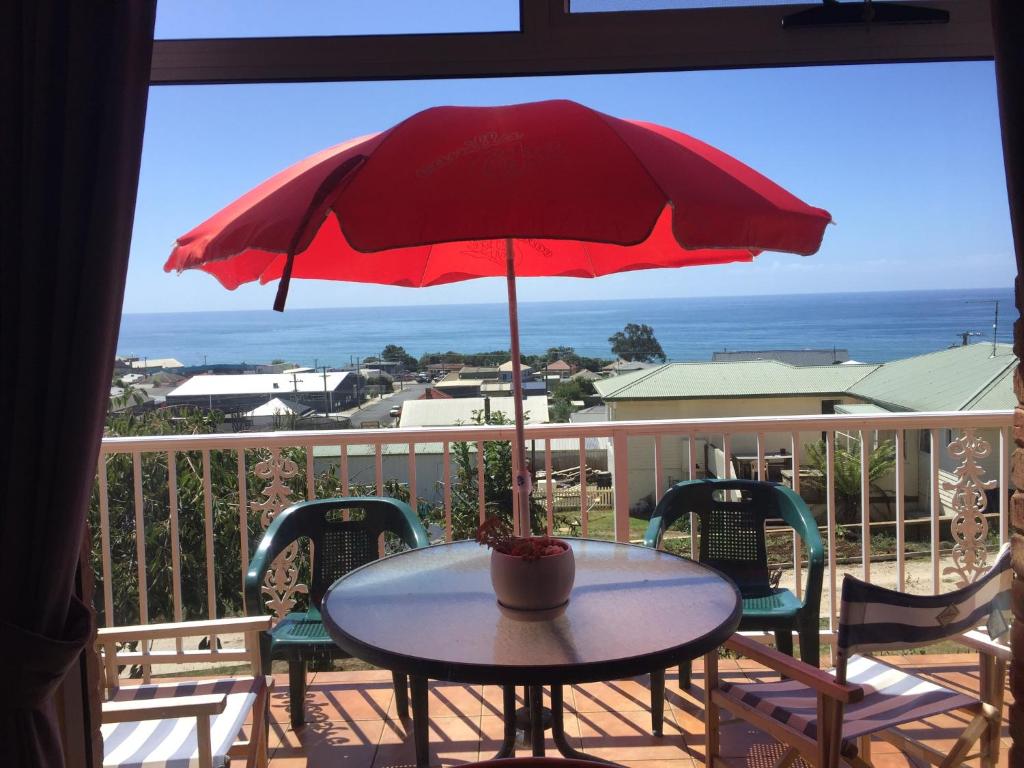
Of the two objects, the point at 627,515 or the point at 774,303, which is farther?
the point at 774,303

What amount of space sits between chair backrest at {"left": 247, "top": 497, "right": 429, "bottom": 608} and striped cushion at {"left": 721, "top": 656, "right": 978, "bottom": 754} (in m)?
1.37

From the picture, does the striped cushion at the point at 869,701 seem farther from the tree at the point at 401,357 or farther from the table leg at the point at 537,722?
the tree at the point at 401,357

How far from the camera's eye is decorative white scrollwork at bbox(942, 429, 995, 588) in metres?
3.49

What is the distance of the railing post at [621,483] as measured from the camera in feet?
11.5

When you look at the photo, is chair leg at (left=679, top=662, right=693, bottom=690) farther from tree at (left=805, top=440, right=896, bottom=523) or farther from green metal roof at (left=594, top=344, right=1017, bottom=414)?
tree at (left=805, top=440, right=896, bottom=523)

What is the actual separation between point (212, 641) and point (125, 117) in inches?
100

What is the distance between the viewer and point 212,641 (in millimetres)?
3436

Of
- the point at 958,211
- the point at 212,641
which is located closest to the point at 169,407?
the point at 212,641

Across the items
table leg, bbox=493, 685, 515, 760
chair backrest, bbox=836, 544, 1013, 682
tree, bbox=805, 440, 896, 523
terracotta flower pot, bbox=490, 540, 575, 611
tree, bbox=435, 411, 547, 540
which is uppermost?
terracotta flower pot, bbox=490, 540, 575, 611

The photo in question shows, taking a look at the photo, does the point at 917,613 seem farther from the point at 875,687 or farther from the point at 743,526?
the point at 743,526

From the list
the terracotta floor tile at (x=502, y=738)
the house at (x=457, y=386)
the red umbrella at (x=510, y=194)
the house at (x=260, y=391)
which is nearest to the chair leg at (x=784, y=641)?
the terracotta floor tile at (x=502, y=738)

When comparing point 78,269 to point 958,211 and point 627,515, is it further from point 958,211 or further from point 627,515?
point 958,211

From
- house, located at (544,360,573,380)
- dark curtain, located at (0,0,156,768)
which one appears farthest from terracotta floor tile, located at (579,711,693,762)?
house, located at (544,360,573,380)

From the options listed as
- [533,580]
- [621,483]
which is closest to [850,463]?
[621,483]
